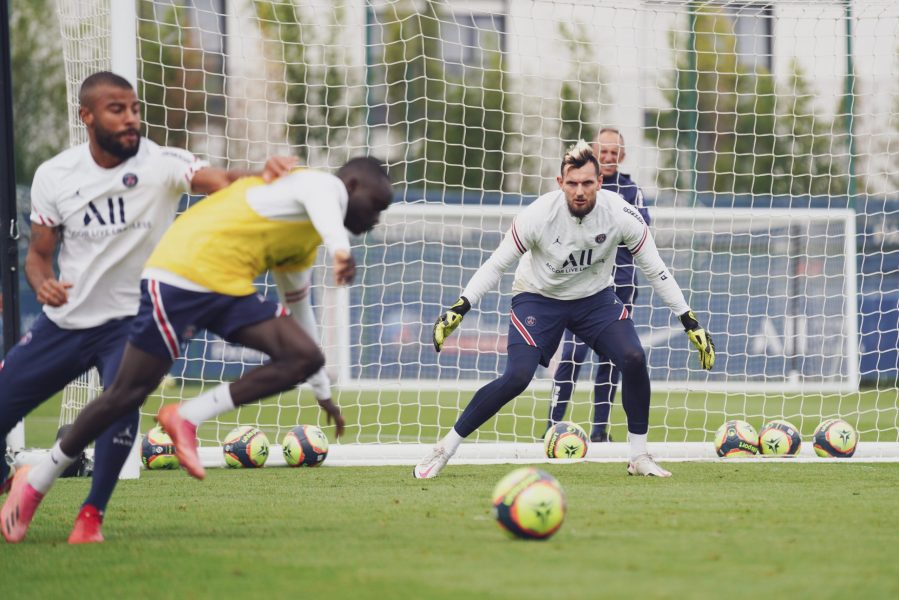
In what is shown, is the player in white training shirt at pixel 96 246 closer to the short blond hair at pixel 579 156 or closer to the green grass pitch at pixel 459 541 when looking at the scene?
the green grass pitch at pixel 459 541

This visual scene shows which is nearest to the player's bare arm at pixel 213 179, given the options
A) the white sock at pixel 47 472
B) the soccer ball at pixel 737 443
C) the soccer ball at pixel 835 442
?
the white sock at pixel 47 472

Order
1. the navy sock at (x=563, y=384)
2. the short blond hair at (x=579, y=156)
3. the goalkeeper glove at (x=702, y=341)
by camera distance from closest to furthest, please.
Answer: the short blond hair at (x=579, y=156), the goalkeeper glove at (x=702, y=341), the navy sock at (x=563, y=384)

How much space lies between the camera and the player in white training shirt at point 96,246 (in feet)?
17.6

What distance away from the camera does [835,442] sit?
30.5ft

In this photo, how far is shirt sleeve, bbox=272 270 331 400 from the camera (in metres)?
5.61

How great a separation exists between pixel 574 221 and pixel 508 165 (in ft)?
51.0

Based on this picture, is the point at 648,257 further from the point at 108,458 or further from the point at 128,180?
the point at 108,458

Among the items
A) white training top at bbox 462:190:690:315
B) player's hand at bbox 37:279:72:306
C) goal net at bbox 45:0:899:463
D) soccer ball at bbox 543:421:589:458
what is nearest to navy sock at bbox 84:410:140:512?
player's hand at bbox 37:279:72:306

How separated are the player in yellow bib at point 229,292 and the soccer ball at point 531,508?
0.99 meters

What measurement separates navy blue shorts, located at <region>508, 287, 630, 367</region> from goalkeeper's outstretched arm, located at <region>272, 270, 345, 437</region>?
2496 mm

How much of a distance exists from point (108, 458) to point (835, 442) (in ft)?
19.5

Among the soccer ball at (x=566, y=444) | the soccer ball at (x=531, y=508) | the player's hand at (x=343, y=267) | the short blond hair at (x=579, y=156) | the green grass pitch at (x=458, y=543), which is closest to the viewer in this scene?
the green grass pitch at (x=458, y=543)

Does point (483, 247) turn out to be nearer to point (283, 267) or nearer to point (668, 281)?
point (668, 281)

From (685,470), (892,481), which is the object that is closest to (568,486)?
(685,470)
